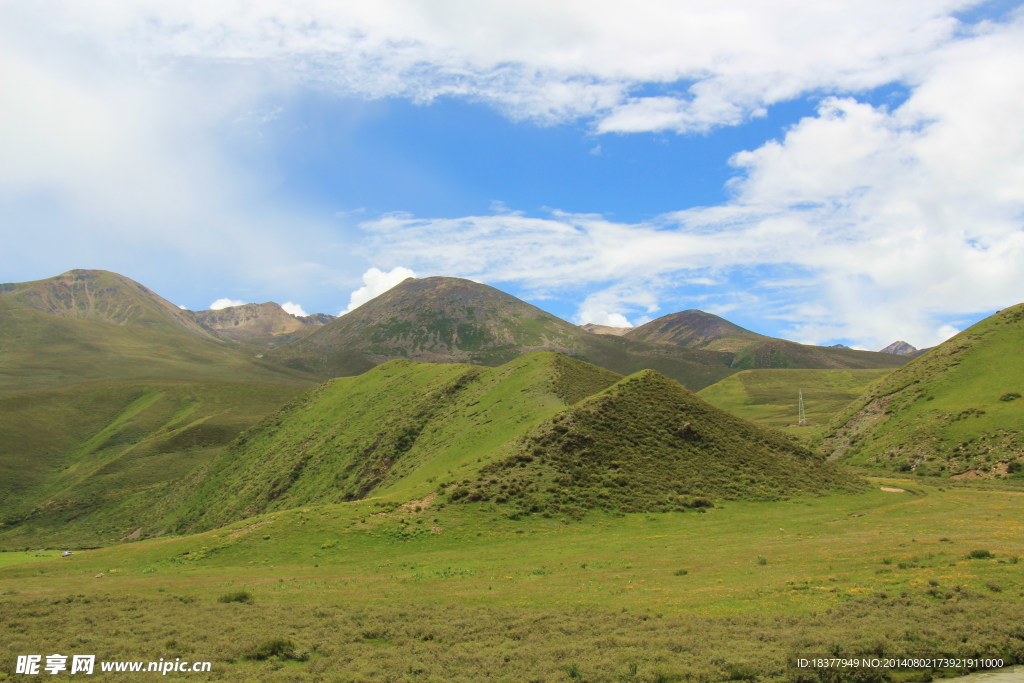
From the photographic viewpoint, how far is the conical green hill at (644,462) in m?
54.9

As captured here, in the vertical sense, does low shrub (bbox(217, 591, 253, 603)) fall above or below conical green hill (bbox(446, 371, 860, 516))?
below

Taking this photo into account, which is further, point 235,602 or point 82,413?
point 82,413

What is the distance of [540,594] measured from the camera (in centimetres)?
3006

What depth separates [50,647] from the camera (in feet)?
77.6

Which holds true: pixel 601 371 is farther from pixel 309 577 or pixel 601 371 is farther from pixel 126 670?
pixel 126 670

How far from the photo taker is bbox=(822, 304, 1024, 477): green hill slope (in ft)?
277

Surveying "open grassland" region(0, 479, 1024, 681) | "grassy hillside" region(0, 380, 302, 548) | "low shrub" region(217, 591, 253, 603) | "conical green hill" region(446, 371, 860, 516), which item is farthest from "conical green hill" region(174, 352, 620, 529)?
"low shrub" region(217, 591, 253, 603)

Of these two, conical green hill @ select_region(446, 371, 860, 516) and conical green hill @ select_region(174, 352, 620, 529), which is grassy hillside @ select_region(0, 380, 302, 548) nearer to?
conical green hill @ select_region(174, 352, 620, 529)

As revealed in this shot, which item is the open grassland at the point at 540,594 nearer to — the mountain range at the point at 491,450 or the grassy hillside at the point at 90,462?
the mountain range at the point at 491,450

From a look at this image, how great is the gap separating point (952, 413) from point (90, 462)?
194 metres

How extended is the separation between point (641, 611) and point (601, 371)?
239 feet

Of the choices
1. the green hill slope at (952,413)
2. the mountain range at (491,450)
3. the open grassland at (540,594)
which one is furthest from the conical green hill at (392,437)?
the green hill slope at (952,413)

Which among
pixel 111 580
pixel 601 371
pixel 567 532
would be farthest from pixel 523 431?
pixel 111 580

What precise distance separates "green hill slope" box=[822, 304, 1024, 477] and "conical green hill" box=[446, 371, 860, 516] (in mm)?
31590
